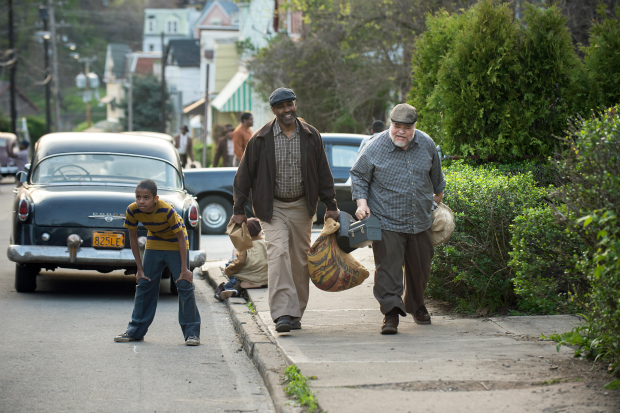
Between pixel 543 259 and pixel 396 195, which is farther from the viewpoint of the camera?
pixel 396 195

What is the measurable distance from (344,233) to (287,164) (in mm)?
719

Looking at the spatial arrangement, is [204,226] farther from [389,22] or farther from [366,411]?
[366,411]

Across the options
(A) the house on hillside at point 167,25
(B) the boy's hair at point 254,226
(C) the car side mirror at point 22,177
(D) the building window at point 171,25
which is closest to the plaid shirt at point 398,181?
(B) the boy's hair at point 254,226

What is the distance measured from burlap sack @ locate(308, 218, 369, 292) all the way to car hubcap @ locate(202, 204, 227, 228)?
7496 mm

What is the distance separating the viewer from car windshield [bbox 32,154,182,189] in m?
8.98

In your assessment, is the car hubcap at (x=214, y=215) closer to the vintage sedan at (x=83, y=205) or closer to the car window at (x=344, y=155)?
the car window at (x=344, y=155)

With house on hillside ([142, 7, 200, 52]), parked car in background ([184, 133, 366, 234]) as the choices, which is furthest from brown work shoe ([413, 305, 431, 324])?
house on hillside ([142, 7, 200, 52])

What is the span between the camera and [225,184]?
13391 millimetres

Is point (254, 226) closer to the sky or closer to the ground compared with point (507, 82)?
closer to the ground

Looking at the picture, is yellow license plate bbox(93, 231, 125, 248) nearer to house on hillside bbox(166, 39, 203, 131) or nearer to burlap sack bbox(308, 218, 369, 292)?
burlap sack bbox(308, 218, 369, 292)

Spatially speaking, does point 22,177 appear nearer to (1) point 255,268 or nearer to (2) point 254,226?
(1) point 255,268

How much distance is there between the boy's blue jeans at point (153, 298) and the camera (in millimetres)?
6234

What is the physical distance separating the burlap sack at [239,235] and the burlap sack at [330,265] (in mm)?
518

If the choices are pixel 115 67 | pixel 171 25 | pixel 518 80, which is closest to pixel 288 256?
pixel 518 80
